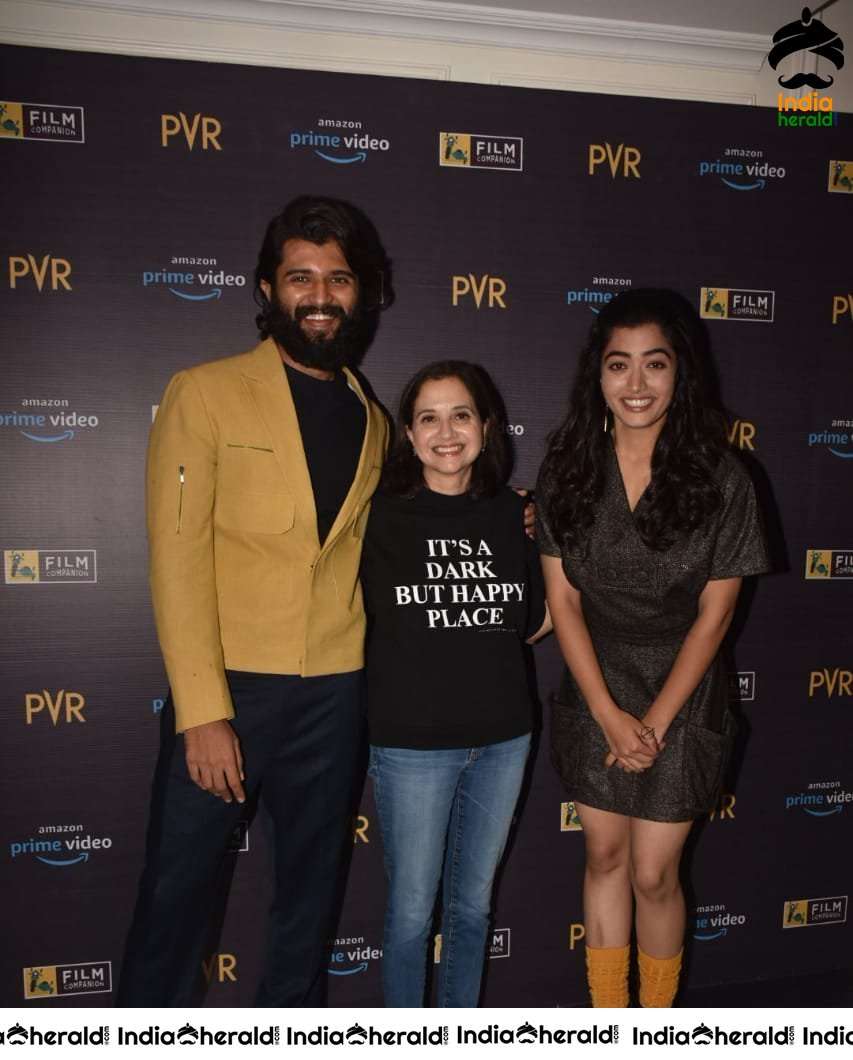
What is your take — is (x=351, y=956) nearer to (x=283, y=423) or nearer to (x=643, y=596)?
(x=643, y=596)

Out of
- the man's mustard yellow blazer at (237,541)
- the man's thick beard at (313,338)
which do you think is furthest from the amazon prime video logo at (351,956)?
the man's thick beard at (313,338)

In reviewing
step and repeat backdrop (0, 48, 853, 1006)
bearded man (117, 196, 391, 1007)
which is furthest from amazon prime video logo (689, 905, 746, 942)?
bearded man (117, 196, 391, 1007)

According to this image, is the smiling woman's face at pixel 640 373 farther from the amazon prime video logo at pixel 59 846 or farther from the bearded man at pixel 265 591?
the amazon prime video logo at pixel 59 846

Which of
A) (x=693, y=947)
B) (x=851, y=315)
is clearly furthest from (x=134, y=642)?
(x=851, y=315)

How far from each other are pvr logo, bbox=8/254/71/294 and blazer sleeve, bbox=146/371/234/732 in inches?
29.1

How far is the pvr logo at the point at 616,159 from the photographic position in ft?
7.75

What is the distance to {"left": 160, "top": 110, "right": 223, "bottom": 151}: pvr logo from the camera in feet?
7.08

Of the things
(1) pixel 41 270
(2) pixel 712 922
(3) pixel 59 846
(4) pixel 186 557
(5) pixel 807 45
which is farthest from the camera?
(2) pixel 712 922

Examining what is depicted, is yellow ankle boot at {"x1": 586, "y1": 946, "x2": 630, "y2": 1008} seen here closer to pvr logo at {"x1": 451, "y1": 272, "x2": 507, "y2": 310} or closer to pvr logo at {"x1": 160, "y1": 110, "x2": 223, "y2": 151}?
pvr logo at {"x1": 451, "y1": 272, "x2": 507, "y2": 310}

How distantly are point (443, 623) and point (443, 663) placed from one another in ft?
0.29

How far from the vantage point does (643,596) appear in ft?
5.99

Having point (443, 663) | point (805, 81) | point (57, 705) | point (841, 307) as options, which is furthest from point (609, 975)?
point (805, 81)

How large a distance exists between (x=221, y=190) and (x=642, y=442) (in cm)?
133

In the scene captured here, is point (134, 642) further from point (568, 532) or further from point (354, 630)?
point (568, 532)
